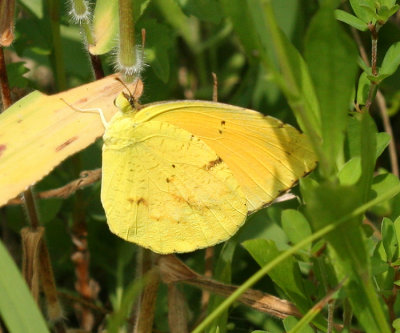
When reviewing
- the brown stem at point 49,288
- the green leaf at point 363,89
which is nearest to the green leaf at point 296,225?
the green leaf at point 363,89

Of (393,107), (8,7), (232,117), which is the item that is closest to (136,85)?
(232,117)

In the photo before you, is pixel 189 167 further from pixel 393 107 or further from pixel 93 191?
pixel 393 107

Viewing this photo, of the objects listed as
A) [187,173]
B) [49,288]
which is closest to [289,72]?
[187,173]

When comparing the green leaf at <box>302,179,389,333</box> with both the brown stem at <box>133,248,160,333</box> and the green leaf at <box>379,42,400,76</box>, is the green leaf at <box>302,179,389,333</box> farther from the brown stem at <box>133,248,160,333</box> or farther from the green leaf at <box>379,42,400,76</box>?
the brown stem at <box>133,248,160,333</box>

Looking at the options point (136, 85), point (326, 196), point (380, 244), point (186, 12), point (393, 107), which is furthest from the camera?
point (393, 107)

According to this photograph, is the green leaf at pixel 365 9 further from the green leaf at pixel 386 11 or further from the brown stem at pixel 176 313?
the brown stem at pixel 176 313
